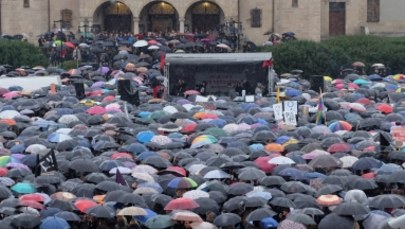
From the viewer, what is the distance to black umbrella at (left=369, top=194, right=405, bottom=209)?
82.8ft

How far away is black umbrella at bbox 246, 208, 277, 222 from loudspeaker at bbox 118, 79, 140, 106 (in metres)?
17.4

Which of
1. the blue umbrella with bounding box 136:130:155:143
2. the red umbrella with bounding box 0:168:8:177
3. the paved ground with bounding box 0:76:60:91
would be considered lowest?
the red umbrella with bounding box 0:168:8:177

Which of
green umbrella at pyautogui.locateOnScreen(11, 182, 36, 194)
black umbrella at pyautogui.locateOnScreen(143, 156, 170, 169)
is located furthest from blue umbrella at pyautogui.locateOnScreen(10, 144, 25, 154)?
green umbrella at pyautogui.locateOnScreen(11, 182, 36, 194)

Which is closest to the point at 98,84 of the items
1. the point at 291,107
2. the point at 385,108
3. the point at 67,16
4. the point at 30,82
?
the point at 30,82

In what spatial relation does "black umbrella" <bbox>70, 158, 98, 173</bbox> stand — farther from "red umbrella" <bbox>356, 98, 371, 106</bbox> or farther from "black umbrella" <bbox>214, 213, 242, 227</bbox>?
"red umbrella" <bbox>356, 98, 371, 106</bbox>

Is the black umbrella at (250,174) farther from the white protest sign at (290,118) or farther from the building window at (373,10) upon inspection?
the building window at (373,10)

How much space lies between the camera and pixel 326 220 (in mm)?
24484

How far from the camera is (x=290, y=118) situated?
121 feet

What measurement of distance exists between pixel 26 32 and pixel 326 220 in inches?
1593

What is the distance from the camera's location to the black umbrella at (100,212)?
25.2 metres

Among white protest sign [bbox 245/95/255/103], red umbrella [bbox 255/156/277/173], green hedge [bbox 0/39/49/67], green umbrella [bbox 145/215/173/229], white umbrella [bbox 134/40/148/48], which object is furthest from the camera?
green hedge [bbox 0/39/49/67]

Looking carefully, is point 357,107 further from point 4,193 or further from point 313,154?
point 4,193

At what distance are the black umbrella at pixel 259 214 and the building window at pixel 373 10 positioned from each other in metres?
40.2

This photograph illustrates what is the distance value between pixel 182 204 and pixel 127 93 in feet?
56.1
